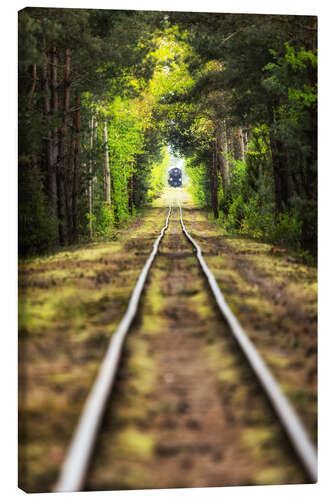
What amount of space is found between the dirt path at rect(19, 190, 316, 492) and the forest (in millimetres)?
1100

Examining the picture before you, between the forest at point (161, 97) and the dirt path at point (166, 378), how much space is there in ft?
3.61

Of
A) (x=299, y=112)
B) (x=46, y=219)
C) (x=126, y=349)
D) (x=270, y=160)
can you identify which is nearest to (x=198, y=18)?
(x=299, y=112)

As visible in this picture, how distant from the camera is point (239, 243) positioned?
543 inches

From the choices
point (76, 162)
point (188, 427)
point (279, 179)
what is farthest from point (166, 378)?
point (76, 162)

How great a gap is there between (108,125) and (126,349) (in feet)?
68.0

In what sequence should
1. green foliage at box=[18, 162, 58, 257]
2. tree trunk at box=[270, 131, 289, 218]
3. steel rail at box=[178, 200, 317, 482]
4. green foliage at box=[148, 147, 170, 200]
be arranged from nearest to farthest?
steel rail at box=[178, 200, 317, 482] < green foliage at box=[18, 162, 58, 257] < tree trunk at box=[270, 131, 289, 218] < green foliage at box=[148, 147, 170, 200]

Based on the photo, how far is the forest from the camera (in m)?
7.73

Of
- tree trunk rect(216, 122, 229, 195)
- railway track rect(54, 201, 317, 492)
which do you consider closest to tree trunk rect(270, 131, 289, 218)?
railway track rect(54, 201, 317, 492)

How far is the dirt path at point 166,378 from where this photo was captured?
3.61 m

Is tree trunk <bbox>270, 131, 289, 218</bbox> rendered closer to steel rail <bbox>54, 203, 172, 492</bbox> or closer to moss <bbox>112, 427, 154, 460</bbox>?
steel rail <bbox>54, 203, 172, 492</bbox>

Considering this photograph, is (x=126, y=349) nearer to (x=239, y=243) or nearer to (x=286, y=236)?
(x=286, y=236)

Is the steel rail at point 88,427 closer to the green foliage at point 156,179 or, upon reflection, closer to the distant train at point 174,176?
the green foliage at point 156,179

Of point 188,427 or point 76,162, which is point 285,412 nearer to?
point 188,427

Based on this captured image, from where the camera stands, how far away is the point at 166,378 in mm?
4488
